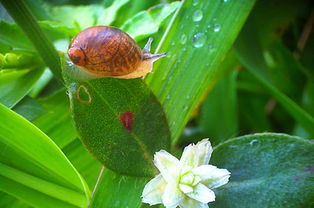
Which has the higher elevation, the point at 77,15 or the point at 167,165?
the point at 77,15

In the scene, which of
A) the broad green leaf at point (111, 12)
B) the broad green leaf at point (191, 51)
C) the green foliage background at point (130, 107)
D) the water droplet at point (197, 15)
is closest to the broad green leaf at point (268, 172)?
the green foliage background at point (130, 107)

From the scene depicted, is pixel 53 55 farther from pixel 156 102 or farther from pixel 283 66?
pixel 283 66

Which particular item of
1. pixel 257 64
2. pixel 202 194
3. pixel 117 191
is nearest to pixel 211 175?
pixel 202 194

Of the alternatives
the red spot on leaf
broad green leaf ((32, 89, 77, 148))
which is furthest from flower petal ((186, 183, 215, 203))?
broad green leaf ((32, 89, 77, 148))

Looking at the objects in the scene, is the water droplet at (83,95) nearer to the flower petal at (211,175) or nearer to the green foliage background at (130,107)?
the green foliage background at (130,107)

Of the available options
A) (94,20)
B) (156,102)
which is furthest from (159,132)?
(94,20)

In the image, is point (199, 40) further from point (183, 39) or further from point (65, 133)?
point (65, 133)
